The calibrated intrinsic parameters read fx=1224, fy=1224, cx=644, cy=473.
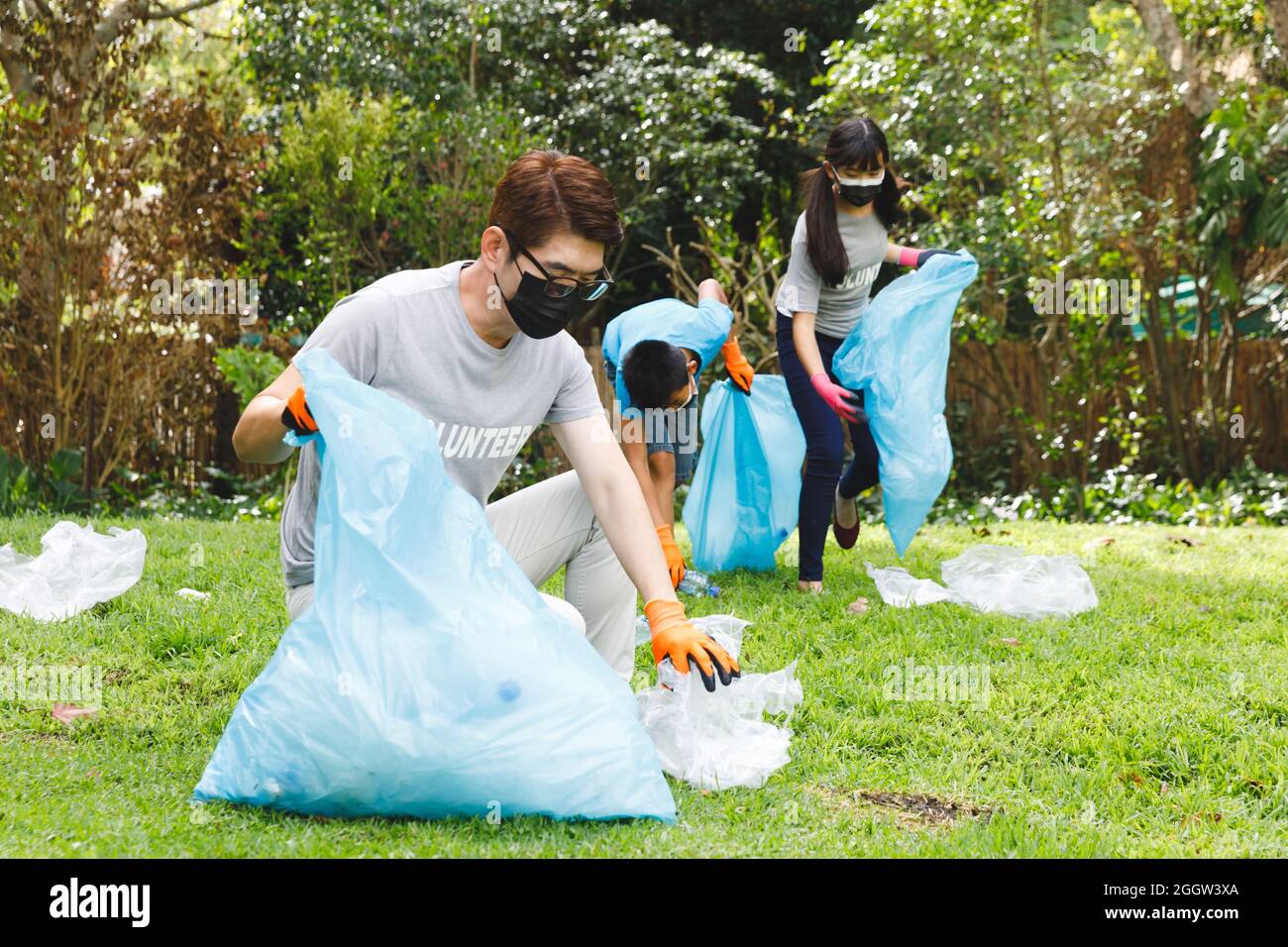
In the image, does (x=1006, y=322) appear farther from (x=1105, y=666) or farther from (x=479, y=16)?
(x=1105, y=666)

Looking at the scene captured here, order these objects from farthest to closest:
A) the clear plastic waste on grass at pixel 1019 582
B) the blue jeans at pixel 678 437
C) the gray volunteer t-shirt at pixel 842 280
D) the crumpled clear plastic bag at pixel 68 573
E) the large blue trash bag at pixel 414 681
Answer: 1. the blue jeans at pixel 678 437
2. the gray volunteer t-shirt at pixel 842 280
3. the clear plastic waste on grass at pixel 1019 582
4. the crumpled clear plastic bag at pixel 68 573
5. the large blue trash bag at pixel 414 681

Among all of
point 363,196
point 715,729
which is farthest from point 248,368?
point 715,729

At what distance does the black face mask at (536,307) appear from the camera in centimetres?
240

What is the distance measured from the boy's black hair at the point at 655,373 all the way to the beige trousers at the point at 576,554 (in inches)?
45.6

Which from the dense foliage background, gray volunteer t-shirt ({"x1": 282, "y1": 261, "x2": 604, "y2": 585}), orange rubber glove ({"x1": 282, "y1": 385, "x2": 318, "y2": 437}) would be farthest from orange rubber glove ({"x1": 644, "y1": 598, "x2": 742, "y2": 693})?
the dense foliage background

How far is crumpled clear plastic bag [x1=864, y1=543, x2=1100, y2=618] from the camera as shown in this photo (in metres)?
3.88

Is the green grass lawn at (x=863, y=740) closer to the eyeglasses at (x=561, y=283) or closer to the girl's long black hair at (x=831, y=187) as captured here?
the eyeglasses at (x=561, y=283)

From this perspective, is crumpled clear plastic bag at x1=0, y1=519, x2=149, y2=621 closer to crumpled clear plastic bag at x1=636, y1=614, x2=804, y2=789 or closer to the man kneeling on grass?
the man kneeling on grass

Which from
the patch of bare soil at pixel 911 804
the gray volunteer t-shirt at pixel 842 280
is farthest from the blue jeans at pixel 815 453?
the patch of bare soil at pixel 911 804

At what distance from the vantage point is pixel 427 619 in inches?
83.7

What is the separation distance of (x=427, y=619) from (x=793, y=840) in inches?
29.9

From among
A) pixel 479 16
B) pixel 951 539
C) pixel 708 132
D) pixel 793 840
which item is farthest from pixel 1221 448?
pixel 793 840

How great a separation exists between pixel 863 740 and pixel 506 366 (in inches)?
45.6

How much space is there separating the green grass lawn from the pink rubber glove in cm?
62
